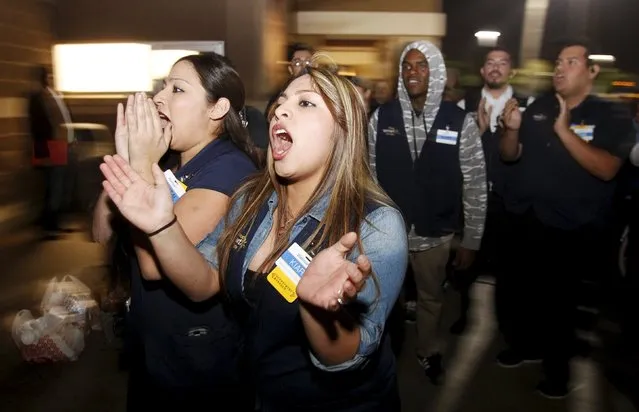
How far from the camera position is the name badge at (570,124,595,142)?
148 inches

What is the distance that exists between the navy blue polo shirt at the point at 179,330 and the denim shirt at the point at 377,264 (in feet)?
1.07

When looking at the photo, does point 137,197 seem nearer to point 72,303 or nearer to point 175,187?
point 175,187

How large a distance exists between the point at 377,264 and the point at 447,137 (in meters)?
2.41

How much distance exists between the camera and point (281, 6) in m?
9.45

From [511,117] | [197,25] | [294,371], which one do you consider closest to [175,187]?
[294,371]

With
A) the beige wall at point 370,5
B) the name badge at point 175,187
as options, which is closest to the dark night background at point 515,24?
the beige wall at point 370,5

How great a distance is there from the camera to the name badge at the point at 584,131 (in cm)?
375

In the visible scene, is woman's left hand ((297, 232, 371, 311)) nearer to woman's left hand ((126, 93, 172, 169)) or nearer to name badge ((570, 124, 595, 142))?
woman's left hand ((126, 93, 172, 169))

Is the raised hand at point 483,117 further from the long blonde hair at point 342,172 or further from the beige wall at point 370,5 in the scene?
the beige wall at point 370,5

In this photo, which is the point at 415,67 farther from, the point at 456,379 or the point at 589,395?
the point at 589,395

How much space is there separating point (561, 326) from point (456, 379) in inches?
29.6

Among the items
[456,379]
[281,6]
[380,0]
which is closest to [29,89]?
[281,6]

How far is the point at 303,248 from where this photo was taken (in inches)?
66.6

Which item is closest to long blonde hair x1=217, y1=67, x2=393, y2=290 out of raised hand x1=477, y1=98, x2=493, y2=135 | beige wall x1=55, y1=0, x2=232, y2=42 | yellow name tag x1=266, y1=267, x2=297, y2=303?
yellow name tag x1=266, y1=267, x2=297, y2=303
